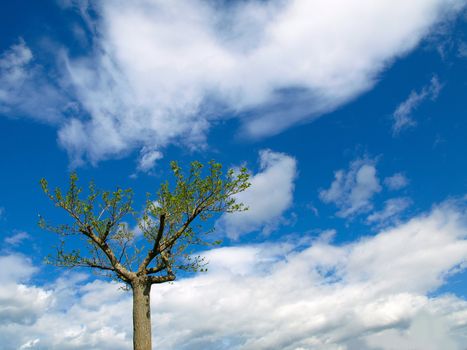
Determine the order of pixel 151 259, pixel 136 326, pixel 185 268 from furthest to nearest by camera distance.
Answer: pixel 185 268 < pixel 151 259 < pixel 136 326

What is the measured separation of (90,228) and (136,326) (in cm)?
685

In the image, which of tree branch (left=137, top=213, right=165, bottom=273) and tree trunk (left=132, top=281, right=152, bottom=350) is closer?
tree trunk (left=132, top=281, right=152, bottom=350)

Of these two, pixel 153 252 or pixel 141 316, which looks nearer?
pixel 141 316

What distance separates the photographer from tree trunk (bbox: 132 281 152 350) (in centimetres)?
2212

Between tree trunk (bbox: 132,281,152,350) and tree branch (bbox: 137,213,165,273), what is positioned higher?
tree branch (bbox: 137,213,165,273)

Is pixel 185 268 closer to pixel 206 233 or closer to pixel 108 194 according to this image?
pixel 206 233

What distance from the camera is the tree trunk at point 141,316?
2212 cm

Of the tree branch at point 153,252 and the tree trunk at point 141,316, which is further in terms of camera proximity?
the tree branch at point 153,252

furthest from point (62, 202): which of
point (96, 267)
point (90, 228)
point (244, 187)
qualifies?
point (244, 187)

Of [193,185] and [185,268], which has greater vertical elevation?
[193,185]

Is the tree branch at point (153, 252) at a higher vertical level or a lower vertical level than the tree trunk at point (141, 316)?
higher

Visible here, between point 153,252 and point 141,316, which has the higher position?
point 153,252

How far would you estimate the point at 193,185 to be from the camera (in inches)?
1061

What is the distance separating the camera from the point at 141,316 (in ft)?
74.7
